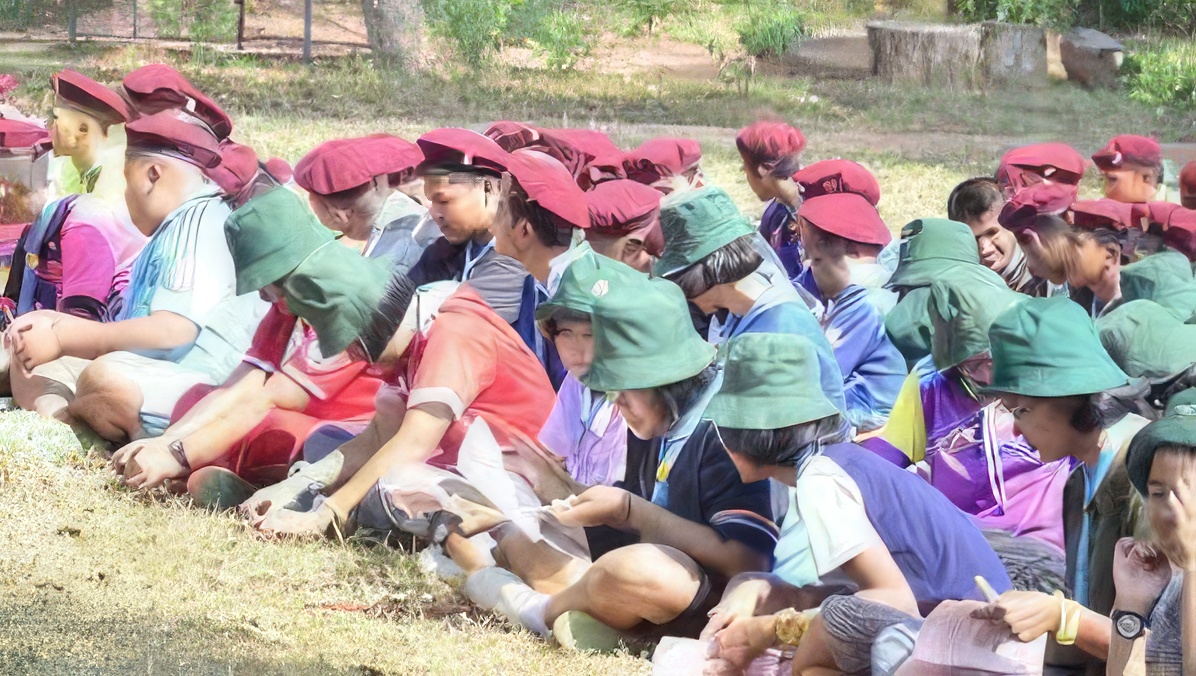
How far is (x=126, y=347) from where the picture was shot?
236 inches

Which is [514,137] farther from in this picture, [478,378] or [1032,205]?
[1032,205]

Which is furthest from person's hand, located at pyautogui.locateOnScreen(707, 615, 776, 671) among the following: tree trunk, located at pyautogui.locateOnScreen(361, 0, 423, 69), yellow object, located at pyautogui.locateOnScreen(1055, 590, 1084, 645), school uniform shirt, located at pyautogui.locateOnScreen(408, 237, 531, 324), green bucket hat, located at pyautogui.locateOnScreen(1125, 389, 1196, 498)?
tree trunk, located at pyautogui.locateOnScreen(361, 0, 423, 69)

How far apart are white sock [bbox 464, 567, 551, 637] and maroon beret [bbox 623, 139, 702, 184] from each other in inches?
76.9

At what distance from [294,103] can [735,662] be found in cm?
1037

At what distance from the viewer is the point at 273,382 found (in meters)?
5.50

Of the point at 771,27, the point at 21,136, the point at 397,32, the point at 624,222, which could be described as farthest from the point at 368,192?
the point at 397,32

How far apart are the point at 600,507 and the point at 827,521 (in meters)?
0.74

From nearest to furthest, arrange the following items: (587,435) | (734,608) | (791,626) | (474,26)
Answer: (791,626) → (734,608) → (587,435) → (474,26)

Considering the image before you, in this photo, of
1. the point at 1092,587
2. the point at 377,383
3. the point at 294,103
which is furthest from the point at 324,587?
the point at 294,103

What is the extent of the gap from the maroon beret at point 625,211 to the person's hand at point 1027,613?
211cm

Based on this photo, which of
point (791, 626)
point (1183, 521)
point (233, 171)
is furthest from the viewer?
point (233, 171)

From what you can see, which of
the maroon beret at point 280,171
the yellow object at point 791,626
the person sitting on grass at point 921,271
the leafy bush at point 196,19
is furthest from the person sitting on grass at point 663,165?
the leafy bush at point 196,19

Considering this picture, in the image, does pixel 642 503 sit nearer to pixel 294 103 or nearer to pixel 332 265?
pixel 332 265

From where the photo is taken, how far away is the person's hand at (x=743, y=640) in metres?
3.67
